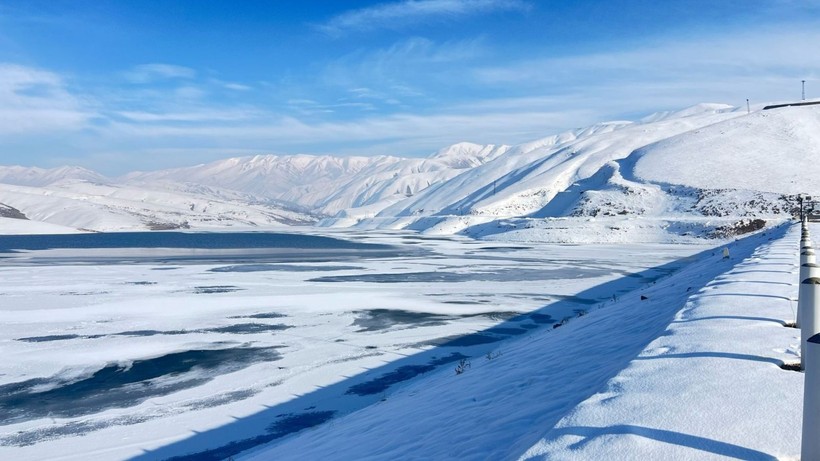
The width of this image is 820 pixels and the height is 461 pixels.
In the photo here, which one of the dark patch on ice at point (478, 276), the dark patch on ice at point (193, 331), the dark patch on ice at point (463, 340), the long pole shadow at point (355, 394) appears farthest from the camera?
the dark patch on ice at point (478, 276)

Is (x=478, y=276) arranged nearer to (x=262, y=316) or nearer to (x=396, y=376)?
(x=262, y=316)

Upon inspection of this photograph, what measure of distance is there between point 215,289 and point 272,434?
2427cm

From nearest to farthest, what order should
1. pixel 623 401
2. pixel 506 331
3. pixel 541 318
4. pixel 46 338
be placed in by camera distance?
pixel 623 401, pixel 46 338, pixel 506 331, pixel 541 318

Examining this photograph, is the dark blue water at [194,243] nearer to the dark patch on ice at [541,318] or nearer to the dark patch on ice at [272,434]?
the dark patch on ice at [541,318]

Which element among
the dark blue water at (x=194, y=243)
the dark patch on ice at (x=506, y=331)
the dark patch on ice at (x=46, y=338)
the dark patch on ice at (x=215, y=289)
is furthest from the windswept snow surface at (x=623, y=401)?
the dark blue water at (x=194, y=243)

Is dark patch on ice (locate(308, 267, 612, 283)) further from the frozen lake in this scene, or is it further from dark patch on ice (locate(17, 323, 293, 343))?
dark patch on ice (locate(17, 323, 293, 343))

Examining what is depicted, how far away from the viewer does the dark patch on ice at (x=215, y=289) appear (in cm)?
3475

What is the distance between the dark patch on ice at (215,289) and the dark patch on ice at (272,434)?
71.7 ft

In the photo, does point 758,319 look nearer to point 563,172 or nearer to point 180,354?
point 180,354

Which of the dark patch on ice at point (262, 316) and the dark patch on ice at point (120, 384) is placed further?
the dark patch on ice at point (262, 316)

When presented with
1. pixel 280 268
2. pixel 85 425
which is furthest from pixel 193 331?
pixel 280 268

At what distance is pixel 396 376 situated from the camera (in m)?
16.9

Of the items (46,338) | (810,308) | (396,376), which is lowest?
(396,376)

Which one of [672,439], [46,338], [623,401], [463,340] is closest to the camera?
[672,439]
